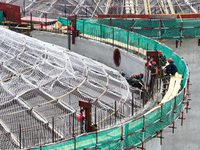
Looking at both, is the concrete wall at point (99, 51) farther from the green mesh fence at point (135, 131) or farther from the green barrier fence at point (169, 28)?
the green mesh fence at point (135, 131)

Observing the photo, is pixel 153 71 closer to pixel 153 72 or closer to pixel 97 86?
pixel 153 72

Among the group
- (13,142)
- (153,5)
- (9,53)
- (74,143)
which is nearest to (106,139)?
(74,143)

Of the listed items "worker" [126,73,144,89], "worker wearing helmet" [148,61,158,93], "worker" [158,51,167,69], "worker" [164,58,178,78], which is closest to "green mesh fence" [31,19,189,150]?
"worker" [164,58,178,78]

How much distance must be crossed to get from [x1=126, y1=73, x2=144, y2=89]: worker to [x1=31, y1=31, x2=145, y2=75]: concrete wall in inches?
64.6

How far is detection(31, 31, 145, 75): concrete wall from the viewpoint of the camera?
4329cm

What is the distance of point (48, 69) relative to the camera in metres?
35.8

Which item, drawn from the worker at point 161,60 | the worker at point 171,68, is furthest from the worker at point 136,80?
the worker at point 171,68

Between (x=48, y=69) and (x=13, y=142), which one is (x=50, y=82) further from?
(x=13, y=142)

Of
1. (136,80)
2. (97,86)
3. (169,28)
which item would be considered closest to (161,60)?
(136,80)

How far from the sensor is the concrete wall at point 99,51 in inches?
1704

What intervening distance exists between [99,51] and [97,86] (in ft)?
41.2

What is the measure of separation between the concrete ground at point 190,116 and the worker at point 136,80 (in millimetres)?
11400

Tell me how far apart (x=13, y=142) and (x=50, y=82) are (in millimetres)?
7424

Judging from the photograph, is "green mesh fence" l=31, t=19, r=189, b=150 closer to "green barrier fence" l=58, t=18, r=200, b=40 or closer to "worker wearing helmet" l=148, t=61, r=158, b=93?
"worker wearing helmet" l=148, t=61, r=158, b=93
